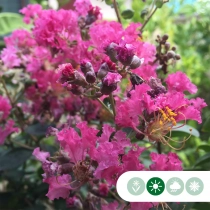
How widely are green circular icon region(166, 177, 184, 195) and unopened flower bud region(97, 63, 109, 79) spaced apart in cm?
15

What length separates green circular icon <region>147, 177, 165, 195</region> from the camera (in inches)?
19.9

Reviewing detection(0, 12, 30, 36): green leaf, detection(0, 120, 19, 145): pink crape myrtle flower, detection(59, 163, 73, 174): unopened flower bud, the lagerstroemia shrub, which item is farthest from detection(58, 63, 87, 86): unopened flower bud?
detection(0, 12, 30, 36): green leaf

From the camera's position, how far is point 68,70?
51cm

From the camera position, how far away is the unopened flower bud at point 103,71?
0.51 m

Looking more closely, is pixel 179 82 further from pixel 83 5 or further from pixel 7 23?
pixel 7 23

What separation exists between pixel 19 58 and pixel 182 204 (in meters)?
0.41

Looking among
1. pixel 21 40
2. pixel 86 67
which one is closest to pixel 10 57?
pixel 21 40

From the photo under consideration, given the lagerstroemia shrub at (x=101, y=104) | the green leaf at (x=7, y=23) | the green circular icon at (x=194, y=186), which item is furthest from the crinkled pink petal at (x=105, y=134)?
the green leaf at (x=7, y=23)

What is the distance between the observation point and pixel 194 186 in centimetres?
51

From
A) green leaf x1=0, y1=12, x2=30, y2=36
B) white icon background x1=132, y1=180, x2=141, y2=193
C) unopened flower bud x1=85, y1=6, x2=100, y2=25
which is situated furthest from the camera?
green leaf x1=0, y1=12, x2=30, y2=36

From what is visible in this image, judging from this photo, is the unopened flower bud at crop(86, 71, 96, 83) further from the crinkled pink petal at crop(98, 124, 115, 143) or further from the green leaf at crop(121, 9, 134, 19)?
the green leaf at crop(121, 9, 134, 19)

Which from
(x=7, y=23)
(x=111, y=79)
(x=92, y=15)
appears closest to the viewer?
(x=111, y=79)

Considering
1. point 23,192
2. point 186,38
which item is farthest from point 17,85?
point 186,38

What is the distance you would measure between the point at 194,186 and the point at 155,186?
0.16 feet
